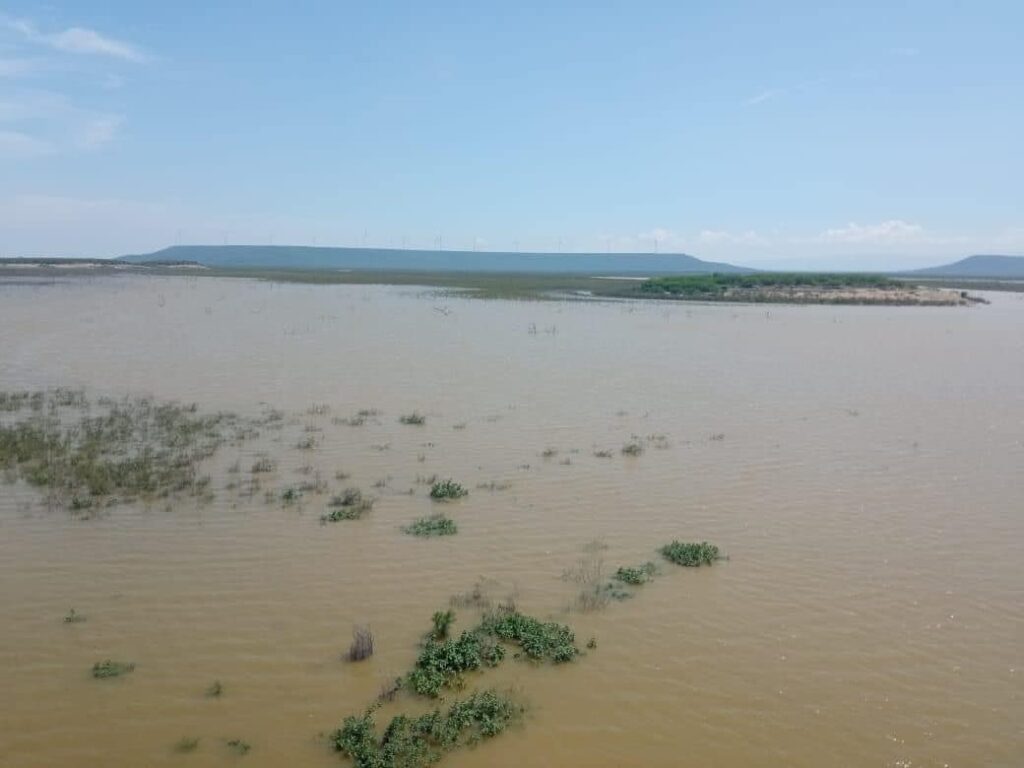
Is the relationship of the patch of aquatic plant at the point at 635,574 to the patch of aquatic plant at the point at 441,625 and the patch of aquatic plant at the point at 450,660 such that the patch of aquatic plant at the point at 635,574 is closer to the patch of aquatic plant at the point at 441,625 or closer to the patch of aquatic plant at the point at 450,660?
the patch of aquatic plant at the point at 450,660

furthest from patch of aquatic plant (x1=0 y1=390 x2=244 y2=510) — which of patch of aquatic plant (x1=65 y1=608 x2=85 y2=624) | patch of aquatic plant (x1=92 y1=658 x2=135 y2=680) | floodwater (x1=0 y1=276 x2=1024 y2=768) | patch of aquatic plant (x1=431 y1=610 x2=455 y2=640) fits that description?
patch of aquatic plant (x1=431 y1=610 x2=455 y2=640)

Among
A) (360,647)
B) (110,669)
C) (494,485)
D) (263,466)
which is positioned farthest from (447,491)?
(110,669)

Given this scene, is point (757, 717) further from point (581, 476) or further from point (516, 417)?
point (516, 417)

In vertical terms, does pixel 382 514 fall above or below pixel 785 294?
below

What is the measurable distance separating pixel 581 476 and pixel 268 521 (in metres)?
5.01

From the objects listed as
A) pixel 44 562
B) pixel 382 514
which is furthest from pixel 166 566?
pixel 382 514

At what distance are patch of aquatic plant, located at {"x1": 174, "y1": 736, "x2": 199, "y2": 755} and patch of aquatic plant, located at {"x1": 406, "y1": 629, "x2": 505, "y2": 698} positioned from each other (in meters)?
1.72

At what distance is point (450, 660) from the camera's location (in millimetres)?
6898

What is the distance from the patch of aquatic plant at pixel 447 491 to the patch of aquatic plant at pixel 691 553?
10.7 feet

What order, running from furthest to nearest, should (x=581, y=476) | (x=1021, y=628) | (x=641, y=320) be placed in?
(x=641, y=320), (x=581, y=476), (x=1021, y=628)

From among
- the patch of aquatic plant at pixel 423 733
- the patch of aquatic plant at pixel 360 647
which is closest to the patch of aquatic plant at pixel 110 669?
the patch of aquatic plant at pixel 360 647

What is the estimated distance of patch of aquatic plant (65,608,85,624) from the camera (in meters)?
7.48

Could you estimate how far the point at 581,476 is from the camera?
1260cm

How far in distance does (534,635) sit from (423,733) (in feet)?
5.65
